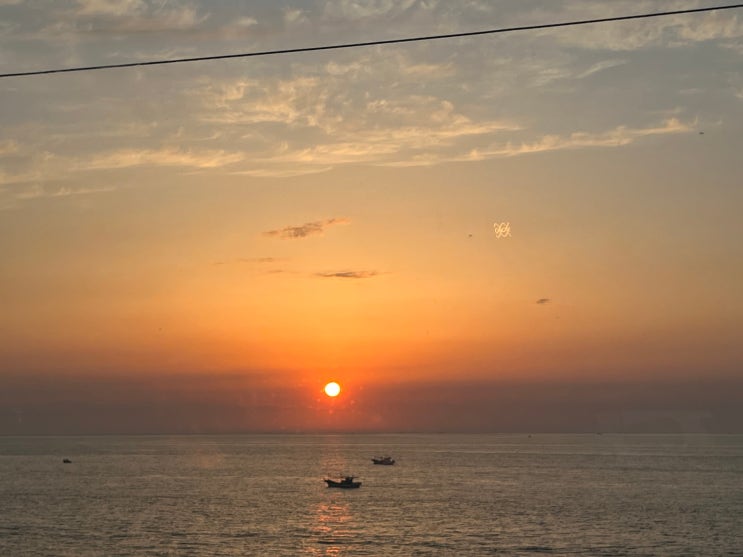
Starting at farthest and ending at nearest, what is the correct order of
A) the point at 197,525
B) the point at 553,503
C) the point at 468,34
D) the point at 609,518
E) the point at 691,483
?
the point at 691,483 → the point at 553,503 → the point at 609,518 → the point at 197,525 → the point at 468,34

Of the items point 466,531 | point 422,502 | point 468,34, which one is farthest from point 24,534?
point 468,34

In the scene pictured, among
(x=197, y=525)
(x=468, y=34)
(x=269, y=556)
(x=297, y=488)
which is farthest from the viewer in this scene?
(x=297, y=488)

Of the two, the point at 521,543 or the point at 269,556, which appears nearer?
the point at 269,556

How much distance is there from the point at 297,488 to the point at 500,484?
40786 mm

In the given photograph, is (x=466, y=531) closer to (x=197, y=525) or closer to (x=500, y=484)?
(x=197, y=525)

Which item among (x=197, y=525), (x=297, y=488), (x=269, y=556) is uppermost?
(x=297, y=488)

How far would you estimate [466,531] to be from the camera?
354ft

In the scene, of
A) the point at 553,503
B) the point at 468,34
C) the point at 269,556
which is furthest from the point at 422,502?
the point at 468,34

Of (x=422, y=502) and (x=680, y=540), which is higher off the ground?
(x=422, y=502)

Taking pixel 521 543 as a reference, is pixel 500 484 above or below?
Answer: above

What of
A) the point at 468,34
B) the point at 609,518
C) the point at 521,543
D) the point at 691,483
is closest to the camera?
the point at 468,34

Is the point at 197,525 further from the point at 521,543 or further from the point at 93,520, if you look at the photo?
the point at 521,543

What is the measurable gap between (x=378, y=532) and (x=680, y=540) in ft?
109

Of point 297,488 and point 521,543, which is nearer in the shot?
point 521,543
